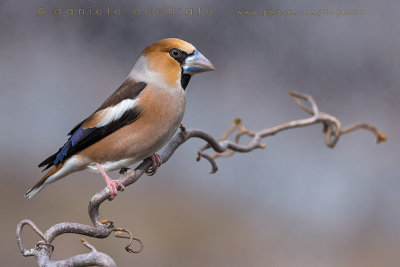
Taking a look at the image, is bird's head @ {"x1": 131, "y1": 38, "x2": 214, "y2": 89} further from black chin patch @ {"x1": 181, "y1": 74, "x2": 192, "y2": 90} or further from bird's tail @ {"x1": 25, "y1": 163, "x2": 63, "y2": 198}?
bird's tail @ {"x1": 25, "y1": 163, "x2": 63, "y2": 198}

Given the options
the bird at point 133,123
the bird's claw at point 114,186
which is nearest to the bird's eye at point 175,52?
the bird at point 133,123

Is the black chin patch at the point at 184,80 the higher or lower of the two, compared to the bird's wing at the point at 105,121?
higher

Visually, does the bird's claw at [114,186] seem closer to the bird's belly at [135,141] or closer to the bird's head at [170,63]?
the bird's belly at [135,141]

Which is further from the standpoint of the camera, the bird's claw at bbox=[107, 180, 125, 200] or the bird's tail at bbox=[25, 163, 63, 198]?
the bird's tail at bbox=[25, 163, 63, 198]

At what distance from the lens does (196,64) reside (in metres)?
0.95

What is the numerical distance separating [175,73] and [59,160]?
269 mm

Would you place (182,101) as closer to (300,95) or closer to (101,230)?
(101,230)

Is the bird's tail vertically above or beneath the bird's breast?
beneath

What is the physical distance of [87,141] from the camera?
997mm

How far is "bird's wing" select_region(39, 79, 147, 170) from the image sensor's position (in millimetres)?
984

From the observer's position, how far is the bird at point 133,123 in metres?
0.99

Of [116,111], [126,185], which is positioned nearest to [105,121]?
[116,111]

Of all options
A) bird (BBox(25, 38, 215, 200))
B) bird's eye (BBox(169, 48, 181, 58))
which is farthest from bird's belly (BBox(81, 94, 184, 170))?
bird's eye (BBox(169, 48, 181, 58))

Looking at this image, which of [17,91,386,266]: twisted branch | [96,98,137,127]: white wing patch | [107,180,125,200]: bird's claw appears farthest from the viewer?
[96,98,137,127]: white wing patch
